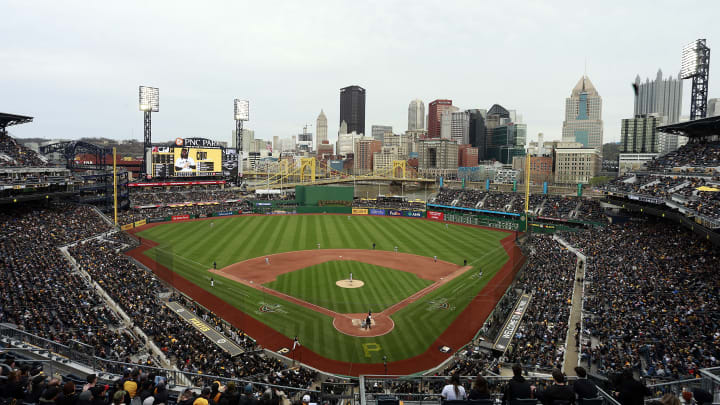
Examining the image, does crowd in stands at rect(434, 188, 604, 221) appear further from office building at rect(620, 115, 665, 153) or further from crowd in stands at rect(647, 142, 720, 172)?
office building at rect(620, 115, 665, 153)

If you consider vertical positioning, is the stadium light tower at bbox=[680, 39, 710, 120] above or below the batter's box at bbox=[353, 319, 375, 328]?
above

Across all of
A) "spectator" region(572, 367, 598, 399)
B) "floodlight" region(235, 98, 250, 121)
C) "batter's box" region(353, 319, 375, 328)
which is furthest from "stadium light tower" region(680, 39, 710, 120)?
"floodlight" region(235, 98, 250, 121)

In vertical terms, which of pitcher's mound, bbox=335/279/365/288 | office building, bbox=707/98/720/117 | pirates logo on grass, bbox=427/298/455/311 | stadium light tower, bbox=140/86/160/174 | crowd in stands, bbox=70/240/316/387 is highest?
office building, bbox=707/98/720/117

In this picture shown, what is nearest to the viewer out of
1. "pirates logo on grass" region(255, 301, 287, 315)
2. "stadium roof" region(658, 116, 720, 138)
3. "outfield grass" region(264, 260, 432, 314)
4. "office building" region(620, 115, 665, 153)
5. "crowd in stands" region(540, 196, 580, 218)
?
"pirates logo on grass" region(255, 301, 287, 315)

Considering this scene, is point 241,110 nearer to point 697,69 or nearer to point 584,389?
point 697,69

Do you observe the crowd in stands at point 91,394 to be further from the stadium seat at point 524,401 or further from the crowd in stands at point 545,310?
the crowd in stands at point 545,310

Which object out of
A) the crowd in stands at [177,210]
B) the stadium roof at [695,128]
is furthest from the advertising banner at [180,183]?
the stadium roof at [695,128]

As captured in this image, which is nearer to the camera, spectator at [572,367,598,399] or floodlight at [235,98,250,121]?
spectator at [572,367,598,399]
